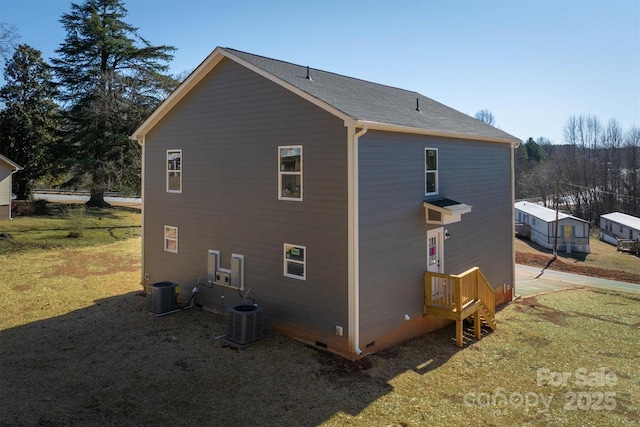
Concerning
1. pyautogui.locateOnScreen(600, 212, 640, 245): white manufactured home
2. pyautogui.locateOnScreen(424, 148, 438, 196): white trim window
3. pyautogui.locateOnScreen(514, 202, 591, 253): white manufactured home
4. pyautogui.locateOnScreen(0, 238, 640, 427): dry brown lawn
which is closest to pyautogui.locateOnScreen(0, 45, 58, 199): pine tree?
pyautogui.locateOnScreen(0, 238, 640, 427): dry brown lawn

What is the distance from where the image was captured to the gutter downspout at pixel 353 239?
30.4ft

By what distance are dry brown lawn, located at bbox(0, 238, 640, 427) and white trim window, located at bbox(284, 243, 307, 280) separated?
162cm

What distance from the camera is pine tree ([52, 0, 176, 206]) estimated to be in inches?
1256

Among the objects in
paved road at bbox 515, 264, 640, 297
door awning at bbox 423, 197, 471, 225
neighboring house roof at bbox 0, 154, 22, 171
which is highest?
neighboring house roof at bbox 0, 154, 22, 171

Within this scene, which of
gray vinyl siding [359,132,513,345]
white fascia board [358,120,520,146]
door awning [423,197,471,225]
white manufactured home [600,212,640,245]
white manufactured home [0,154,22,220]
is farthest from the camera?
white manufactured home [600,212,640,245]

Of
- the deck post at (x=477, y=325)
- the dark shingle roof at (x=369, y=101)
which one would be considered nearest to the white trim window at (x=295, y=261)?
the dark shingle roof at (x=369, y=101)

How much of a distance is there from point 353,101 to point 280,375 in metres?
6.81

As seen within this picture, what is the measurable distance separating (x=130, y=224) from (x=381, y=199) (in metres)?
23.6

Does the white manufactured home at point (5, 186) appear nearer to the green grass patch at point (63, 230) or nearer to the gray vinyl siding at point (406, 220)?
the green grass patch at point (63, 230)

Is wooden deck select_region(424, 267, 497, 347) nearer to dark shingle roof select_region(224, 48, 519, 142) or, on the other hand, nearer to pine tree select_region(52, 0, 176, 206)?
dark shingle roof select_region(224, 48, 519, 142)

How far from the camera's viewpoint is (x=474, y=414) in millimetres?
7465

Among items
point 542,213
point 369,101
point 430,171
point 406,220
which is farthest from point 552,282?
point 542,213

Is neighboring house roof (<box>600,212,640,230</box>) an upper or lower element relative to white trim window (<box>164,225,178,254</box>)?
lower

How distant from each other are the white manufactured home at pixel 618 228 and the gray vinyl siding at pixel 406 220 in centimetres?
3390
